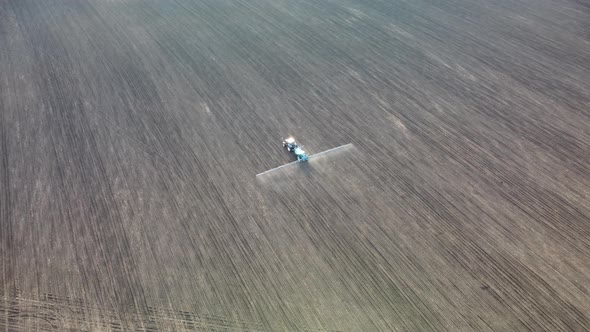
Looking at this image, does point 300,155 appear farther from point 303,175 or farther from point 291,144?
point 303,175

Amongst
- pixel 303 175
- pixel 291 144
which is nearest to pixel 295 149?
pixel 291 144

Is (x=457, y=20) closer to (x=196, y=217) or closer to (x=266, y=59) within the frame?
(x=266, y=59)

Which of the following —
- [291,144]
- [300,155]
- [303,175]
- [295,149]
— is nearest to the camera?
[303,175]

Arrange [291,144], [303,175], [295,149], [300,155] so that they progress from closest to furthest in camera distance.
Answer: [303,175] < [300,155] < [295,149] < [291,144]

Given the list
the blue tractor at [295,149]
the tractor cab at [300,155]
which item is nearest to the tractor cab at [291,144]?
the blue tractor at [295,149]

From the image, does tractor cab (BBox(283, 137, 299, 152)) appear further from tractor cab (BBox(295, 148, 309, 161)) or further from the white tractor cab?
tractor cab (BBox(295, 148, 309, 161))

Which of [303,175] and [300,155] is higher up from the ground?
[300,155]

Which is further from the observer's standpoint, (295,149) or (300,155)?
(295,149)
